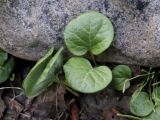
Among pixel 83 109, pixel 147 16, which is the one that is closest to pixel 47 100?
pixel 83 109

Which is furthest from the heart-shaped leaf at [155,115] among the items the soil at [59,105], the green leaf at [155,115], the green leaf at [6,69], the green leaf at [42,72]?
the green leaf at [6,69]

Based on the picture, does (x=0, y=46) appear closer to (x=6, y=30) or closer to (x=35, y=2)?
(x=6, y=30)

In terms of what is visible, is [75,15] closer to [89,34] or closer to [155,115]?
[89,34]

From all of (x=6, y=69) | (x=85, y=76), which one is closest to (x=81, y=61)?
(x=85, y=76)

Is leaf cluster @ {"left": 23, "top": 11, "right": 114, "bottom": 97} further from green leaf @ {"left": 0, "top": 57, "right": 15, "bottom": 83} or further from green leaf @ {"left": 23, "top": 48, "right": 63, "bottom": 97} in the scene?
green leaf @ {"left": 0, "top": 57, "right": 15, "bottom": 83}

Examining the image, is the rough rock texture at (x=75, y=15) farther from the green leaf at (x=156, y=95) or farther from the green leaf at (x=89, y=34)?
the green leaf at (x=156, y=95)

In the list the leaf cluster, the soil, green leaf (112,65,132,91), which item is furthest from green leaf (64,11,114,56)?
the soil

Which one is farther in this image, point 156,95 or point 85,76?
point 156,95
